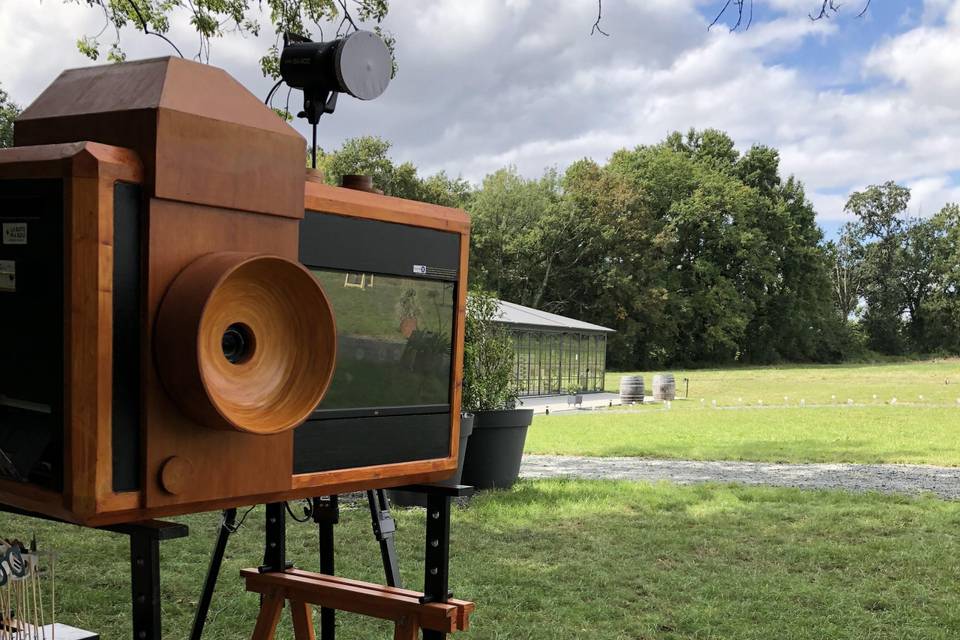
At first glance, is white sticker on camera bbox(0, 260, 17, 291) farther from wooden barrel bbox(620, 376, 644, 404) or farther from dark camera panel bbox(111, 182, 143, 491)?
wooden barrel bbox(620, 376, 644, 404)

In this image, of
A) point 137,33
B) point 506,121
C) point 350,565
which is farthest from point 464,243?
point 506,121

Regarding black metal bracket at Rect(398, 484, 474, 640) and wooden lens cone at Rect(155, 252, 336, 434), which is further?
black metal bracket at Rect(398, 484, 474, 640)

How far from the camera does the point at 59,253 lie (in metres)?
1.41

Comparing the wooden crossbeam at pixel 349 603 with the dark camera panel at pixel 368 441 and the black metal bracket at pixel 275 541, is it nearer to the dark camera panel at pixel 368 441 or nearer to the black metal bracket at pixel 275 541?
the black metal bracket at pixel 275 541

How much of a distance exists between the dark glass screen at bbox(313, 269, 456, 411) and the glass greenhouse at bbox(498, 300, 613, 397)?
22171 millimetres

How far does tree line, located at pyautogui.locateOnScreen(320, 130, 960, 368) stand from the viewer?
43281 mm

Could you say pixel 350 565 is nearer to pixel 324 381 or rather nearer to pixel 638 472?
pixel 324 381

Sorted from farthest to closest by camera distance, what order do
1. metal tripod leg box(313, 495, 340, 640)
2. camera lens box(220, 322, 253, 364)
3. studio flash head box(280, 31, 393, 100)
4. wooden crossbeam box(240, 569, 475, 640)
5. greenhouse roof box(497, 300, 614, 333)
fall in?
1. greenhouse roof box(497, 300, 614, 333)
2. metal tripod leg box(313, 495, 340, 640)
3. wooden crossbeam box(240, 569, 475, 640)
4. studio flash head box(280, 31, 393, 100)
5. camera lens box(220, 322, 253, 364)

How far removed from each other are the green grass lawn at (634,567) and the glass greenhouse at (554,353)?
57.3ft

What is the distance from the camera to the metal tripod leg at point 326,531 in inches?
108

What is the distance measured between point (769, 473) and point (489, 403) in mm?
3815

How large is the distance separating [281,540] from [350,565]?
8.30ft

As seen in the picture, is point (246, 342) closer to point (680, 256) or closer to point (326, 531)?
point (326, 531)

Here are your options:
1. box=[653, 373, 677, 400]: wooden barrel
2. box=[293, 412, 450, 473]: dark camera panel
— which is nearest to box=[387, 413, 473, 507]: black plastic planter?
box=[293, 412, 450, 473]: dark camera panel
